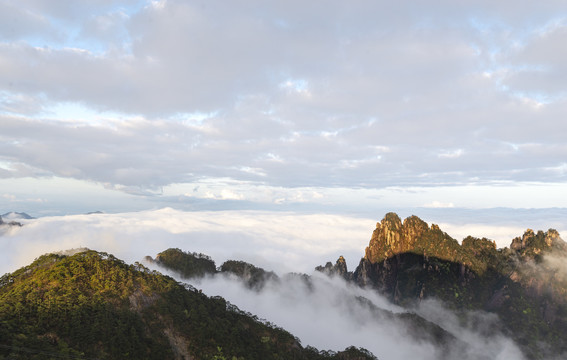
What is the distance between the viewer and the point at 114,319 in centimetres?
8238

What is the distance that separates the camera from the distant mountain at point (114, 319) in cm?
7150

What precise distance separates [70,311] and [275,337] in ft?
207

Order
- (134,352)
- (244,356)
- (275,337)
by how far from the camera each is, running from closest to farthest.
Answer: (134,352) → (244,356) → (275,337)

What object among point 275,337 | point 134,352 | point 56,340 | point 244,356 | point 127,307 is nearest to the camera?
point 56,340

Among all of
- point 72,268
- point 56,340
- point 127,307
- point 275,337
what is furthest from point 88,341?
point 275,337

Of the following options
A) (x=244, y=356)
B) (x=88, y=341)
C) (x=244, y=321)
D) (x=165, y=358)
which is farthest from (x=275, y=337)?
(x=88, y=341)

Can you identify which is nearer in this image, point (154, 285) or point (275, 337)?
point (154, 285)

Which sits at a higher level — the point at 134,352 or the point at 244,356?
the point at 134,352

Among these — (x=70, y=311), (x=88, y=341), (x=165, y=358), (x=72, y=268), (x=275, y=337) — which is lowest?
(x=275, y=337)

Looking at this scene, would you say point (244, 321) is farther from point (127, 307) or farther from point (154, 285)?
point (127, 307)

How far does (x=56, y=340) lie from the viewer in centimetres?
7156

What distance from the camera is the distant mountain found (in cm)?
7150

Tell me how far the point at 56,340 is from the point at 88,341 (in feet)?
20.2

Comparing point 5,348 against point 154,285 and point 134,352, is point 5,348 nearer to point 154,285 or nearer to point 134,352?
point 134,352
